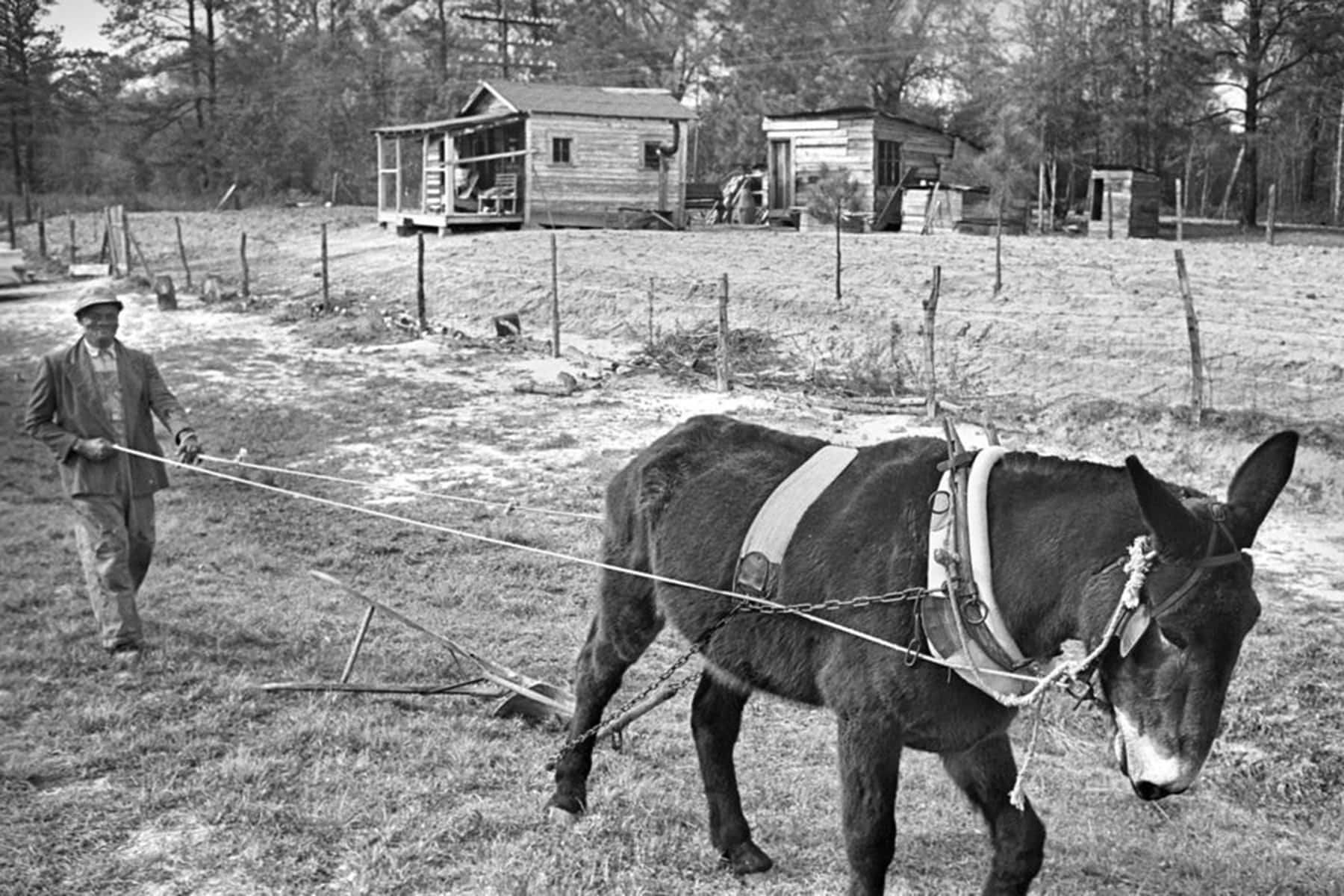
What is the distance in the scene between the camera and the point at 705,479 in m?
4.67

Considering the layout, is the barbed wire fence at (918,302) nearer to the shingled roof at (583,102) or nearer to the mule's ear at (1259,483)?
the shingled roof at (583,102)

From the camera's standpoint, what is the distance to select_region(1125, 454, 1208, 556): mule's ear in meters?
3.21

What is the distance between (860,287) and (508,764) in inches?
605

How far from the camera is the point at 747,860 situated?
Result: 4609mm

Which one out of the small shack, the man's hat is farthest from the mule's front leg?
the small shack

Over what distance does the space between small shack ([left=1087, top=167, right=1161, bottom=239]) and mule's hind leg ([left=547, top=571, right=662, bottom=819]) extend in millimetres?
27465

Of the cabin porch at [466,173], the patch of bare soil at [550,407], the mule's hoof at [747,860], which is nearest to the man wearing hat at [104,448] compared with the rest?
the patch of bare soil at [550,407]

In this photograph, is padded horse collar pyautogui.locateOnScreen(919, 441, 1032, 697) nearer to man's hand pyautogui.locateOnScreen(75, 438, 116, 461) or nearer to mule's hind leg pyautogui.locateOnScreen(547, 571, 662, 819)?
mule's hind leg pyautogui.locateOnScreen(547, 571, 662, 819)

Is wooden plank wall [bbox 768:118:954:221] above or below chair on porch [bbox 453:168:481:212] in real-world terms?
above

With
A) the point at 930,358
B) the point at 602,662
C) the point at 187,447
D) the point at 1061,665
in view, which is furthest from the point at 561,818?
the point at 930,358

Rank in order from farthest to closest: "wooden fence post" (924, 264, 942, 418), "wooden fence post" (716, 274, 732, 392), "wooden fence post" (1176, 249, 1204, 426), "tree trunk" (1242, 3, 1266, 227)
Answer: "tree trunk" (1242, 3, 1266, 227) → "wooden fence post" (716, 274, 732, 392) → "wooden fence post" (924, 264, 942, 418) → "wooden fence post" (1176, 249, 1204, 426)

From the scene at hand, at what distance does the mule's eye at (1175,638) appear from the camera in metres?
3.24

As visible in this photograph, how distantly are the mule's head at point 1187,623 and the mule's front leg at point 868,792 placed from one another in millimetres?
752

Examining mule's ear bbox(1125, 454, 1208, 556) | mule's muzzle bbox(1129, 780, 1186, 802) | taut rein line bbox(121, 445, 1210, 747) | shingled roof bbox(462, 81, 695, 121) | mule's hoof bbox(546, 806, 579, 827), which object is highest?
shingled roof bbox(462, 81, 695, 121)
